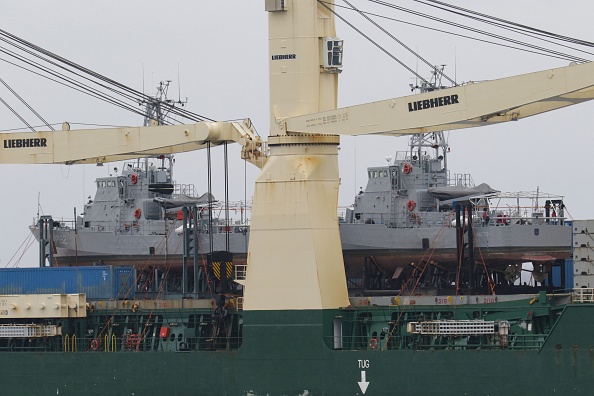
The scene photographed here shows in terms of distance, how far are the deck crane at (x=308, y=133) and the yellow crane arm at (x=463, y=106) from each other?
1.3 inches

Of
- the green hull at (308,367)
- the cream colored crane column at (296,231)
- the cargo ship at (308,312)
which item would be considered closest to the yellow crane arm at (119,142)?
the cargo ship at (308,312)

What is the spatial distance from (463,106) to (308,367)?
32.8ft

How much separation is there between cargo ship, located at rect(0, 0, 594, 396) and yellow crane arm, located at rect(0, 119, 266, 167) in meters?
0.06

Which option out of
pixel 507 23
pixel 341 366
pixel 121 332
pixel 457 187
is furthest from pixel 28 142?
pixel 457 187

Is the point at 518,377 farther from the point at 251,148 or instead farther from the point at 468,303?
the point at 251,148

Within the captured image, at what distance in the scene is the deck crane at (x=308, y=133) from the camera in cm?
4712

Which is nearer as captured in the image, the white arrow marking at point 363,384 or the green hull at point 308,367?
the green hull at point 308,367

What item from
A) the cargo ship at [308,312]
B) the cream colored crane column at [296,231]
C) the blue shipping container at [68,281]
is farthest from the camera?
the blue shipping container at [68,281]

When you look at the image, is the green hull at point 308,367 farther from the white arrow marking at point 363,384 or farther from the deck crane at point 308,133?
the deck crane at point 308,133

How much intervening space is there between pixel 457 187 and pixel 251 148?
754 inches

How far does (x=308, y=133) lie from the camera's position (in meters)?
48.5

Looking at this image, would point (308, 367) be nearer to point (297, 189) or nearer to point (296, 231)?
point (296, 231)

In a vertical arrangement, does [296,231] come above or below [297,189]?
below

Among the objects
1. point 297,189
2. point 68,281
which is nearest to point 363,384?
point 297,189
